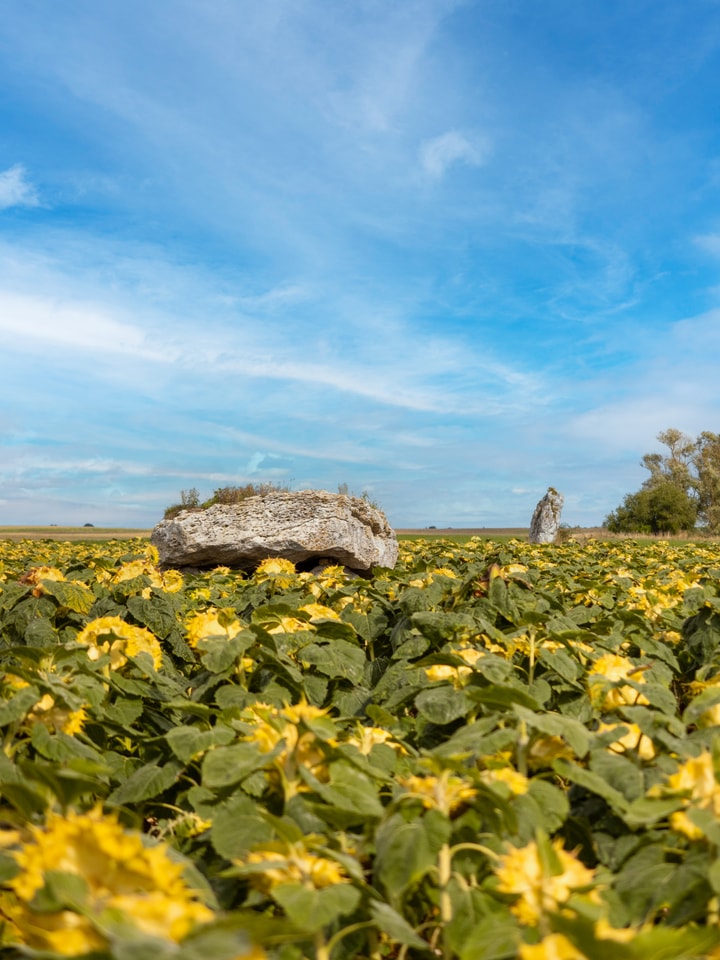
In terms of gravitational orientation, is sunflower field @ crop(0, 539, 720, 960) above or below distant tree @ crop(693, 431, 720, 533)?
below

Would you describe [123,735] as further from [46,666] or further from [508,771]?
[508,771]

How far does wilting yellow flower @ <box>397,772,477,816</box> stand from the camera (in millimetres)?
1503

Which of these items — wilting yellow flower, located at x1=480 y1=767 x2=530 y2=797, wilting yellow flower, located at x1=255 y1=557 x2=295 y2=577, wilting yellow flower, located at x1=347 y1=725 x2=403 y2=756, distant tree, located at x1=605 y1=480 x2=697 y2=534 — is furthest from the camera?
distant tree, located at x1=605 y1=480 x2=697 y2=534

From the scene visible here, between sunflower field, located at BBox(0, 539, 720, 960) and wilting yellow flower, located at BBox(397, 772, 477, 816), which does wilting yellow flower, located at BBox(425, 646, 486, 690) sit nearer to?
sunflower field, located at BBox(0, 539, 720, 960)

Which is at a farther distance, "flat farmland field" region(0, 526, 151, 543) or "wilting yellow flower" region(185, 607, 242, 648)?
"flat farmland field" region(0, 526, 151, 543)

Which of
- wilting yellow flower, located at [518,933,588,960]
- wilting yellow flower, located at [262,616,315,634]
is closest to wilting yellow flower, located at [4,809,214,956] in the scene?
wilting yellow flower, located at [518,933,588,960]

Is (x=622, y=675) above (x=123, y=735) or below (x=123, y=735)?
above

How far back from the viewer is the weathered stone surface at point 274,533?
9367mm

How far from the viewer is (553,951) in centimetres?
107

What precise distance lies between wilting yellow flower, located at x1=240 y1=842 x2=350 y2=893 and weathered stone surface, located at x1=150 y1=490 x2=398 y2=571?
785 cm

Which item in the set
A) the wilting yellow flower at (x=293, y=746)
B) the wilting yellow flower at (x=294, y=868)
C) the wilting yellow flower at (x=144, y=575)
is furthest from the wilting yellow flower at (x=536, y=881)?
the wilting yellow flower at (x=144, y=575)

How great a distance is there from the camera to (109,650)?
300cm

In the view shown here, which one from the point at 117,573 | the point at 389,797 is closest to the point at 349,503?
the point at 117,573

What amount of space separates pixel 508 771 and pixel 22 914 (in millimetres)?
974
